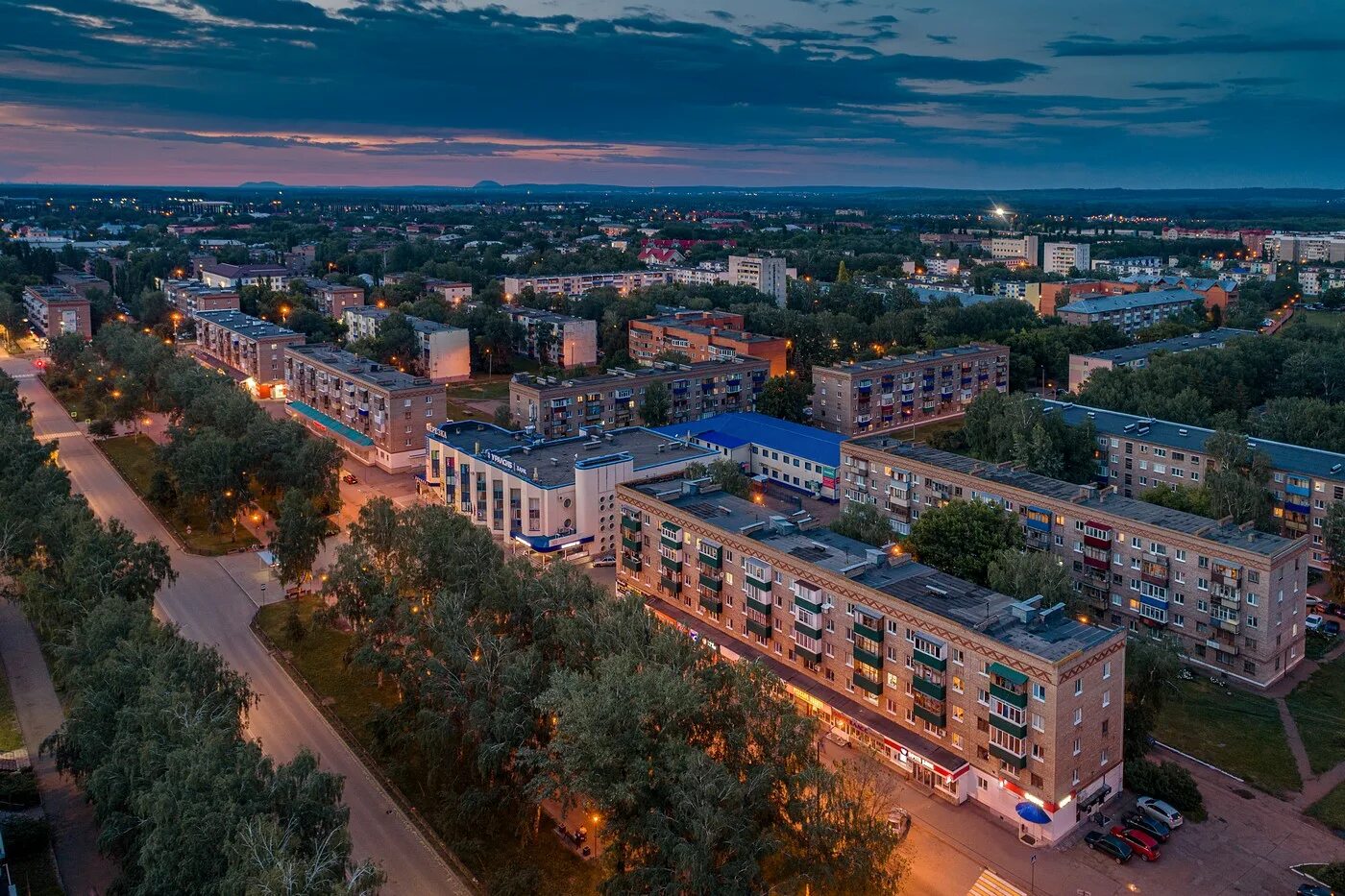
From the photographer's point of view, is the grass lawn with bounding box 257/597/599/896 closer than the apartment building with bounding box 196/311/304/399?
Yes

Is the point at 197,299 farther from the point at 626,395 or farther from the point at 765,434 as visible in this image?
the point at 765,434

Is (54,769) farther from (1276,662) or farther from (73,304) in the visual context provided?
(73,304)

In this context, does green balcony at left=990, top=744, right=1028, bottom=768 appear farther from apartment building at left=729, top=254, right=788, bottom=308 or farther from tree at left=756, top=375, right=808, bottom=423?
apartment building at left=729, top=254, right=788, bottom=308

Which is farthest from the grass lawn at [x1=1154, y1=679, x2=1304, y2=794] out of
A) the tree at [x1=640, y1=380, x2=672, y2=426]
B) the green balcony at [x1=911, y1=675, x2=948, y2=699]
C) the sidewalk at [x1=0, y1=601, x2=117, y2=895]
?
the tree at [x1=640, y1=380, x2=672, y2=426]

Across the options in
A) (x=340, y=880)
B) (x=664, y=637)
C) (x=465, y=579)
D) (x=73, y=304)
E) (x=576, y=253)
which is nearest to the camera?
(x=340, y=880)

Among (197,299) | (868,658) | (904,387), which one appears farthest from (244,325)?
(868,658)

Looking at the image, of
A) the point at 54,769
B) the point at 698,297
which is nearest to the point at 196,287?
the point at 698,297
